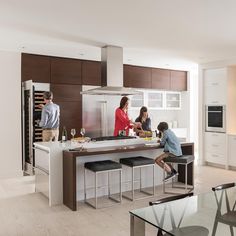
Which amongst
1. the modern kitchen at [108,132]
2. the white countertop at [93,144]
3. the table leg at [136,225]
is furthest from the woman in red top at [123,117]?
the table leg at [136,225]

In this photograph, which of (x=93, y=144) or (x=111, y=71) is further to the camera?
(x=111, y=71)

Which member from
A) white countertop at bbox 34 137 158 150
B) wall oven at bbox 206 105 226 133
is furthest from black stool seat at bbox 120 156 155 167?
wall oven at bbox 206 105 226 133

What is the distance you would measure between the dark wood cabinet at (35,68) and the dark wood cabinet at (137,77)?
2.09m

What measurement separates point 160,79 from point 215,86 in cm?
166

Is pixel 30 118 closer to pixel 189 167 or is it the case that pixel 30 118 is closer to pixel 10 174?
pixel 10 174

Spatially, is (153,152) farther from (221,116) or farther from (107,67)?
(221,116)

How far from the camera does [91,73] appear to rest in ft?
22.3

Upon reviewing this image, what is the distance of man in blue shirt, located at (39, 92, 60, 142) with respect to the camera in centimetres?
529

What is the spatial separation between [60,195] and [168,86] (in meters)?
5.13

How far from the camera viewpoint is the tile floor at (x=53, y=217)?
3273 millimetres

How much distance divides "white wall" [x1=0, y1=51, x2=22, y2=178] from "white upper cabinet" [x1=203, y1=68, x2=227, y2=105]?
4497mm

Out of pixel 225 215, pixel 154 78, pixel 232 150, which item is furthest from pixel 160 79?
pixel 225 215

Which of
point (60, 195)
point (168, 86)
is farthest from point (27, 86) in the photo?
point (168, 86)

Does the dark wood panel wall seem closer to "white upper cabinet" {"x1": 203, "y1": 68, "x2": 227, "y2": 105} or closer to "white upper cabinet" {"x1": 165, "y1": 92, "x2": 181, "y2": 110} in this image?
"white upper cabinet" {"x1": 165, "y1": 92, "x2": 181, "y2": 110}
